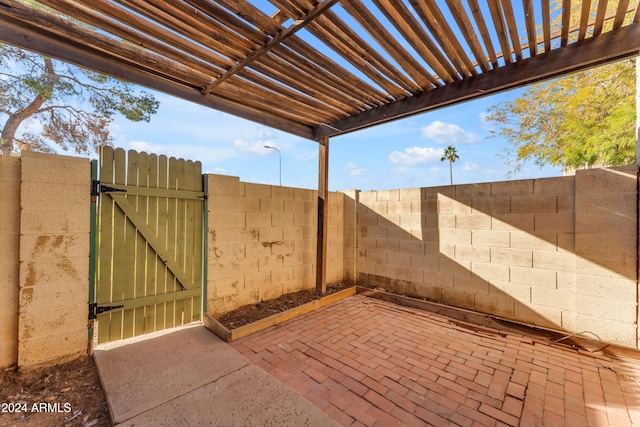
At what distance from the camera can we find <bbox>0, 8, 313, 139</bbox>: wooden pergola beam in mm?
1906

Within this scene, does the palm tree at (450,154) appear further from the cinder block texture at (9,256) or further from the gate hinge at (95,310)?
the cinder block texture at (9,256)

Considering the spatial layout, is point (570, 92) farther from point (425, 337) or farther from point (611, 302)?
point (425, 337)

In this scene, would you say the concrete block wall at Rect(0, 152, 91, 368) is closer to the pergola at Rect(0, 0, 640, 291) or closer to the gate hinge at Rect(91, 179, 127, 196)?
the gate hinge at Rect(91, 179, 127, 196)

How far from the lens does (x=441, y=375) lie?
7.36 feet

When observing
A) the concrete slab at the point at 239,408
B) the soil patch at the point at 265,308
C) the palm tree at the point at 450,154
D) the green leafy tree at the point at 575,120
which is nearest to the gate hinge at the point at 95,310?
the soil patch at the point at 265,308

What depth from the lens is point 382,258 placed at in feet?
15.1

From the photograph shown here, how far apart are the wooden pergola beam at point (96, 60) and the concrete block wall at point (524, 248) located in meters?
3.11

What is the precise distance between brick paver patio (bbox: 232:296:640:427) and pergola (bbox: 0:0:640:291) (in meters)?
2.80

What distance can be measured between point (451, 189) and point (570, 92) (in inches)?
296

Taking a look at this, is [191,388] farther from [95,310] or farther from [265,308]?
[265,308]

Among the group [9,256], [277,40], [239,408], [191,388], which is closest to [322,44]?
[277,40]

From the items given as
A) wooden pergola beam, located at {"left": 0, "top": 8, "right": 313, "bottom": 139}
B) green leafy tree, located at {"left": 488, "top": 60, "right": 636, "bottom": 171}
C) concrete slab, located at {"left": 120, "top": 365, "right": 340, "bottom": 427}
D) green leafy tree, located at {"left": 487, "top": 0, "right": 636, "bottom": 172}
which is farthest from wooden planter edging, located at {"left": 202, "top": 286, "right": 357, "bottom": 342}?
green leafy tree, located at {"left": 488, "top": 60, "right": 636, "bottom": 171}

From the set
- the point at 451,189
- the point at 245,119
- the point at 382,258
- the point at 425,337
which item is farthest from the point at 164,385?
the point at 451,189

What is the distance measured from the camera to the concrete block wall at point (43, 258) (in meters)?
2.14
